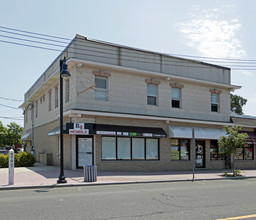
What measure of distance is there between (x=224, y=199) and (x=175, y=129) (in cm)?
1170

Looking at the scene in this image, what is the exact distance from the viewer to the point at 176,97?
71.7ft

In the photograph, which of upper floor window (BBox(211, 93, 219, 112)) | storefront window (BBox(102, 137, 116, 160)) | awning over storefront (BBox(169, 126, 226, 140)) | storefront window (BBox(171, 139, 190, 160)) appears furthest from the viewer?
upper floor window (BBox(211, 93, 219, 112))

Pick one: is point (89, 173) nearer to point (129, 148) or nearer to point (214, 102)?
point (129, 148)

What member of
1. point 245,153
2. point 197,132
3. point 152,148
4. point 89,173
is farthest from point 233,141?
point 89,173

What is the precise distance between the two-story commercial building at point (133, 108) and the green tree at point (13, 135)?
114 feet

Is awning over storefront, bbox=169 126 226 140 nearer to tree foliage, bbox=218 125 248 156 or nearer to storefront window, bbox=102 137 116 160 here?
tree foliage, bbox=218 125 248 156

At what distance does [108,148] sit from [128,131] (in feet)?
5.35

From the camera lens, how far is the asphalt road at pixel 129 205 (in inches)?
268

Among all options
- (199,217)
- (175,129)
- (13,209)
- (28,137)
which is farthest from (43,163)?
(199,217)

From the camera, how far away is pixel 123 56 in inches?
763

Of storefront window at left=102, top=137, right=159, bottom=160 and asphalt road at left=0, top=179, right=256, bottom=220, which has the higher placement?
storefront window at left=102, top=137, right=159, bottom=160

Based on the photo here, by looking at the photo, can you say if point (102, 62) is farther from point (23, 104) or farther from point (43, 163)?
point (23, 104)

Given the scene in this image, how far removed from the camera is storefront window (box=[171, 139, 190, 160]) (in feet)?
69.8

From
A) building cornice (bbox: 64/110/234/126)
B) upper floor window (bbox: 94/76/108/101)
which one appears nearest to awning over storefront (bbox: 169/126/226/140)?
building cornice (bbox: 64/110/234/126)
